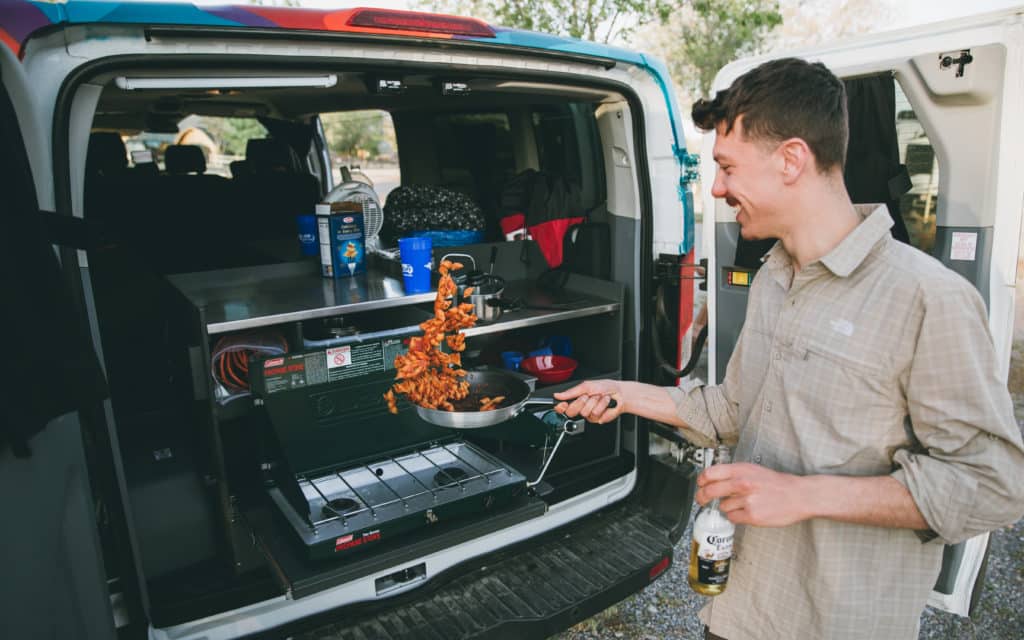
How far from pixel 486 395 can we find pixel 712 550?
3.54 feet

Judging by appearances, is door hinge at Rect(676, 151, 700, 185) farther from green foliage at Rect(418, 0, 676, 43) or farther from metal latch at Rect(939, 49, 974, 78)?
green foliage at Rect(418, 0, 676, 43)

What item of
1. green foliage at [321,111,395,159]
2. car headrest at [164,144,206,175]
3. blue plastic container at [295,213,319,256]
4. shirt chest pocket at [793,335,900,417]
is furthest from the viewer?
green foliage at [321,111,395,159]

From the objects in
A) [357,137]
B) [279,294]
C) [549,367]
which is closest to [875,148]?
[549,367]

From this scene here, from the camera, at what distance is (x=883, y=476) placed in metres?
1.31

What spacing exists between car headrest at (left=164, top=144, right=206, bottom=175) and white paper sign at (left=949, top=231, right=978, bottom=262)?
579 centimetres

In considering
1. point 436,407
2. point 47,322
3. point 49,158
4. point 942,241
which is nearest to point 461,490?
point 436,407

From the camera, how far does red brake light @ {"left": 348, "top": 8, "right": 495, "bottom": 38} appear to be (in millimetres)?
1947

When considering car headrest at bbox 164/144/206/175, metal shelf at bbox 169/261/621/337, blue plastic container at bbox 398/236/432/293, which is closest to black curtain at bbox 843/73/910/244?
metal shelf at bbox 169/261/621/337

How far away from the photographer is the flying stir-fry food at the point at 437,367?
85.3 inches

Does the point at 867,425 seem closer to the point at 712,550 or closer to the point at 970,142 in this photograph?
the point at 712,550

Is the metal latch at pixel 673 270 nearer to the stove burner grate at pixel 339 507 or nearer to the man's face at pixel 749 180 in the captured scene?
the man's face at pixel 749 180

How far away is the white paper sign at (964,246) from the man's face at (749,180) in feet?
3.96

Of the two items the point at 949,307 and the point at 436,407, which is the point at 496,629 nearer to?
the point at 436,407

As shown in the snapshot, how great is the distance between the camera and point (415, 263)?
2.85 meters
